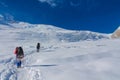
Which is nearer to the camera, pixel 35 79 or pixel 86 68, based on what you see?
pixel 35 79

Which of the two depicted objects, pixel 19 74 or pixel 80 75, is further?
pixel 19 74

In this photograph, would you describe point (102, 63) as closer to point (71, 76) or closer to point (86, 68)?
point (86, 68)

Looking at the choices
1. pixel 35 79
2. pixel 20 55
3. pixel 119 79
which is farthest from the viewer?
pixel 20 55

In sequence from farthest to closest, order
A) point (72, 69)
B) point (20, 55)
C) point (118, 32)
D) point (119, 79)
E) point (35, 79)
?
point (118, 32), point (20, 55), point (72, 69), point (35, 79), point (119, 79)

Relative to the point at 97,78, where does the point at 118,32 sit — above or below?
above

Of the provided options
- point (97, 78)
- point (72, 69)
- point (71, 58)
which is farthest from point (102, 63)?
point (71, 58)

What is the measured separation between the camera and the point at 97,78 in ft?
50.9

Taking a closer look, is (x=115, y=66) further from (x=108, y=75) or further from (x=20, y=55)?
(x=20, y=55)

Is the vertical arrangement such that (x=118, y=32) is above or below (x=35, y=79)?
above

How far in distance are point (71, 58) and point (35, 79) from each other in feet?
26.7

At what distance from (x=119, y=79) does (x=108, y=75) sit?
1.01 meters

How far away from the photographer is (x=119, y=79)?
1525cm

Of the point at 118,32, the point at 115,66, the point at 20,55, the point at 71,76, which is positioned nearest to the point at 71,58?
the point at 20,55

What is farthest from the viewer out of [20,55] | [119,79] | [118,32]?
[118,32]
